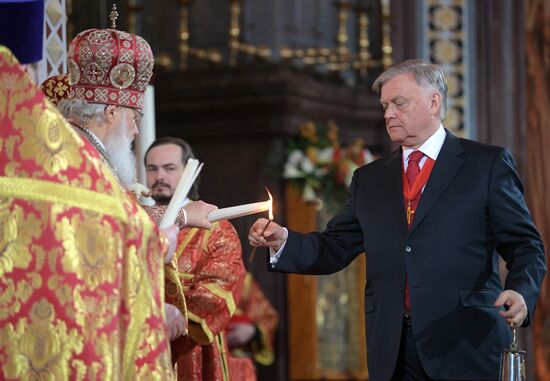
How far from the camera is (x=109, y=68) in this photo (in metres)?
4.49

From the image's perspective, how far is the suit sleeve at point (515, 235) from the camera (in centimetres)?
457

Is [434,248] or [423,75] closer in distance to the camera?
[434,248]

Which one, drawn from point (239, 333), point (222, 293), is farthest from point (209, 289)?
point (239, 333)

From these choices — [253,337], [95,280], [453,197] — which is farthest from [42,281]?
[253,337]

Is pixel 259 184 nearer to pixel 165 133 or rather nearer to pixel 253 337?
pixel 165 133

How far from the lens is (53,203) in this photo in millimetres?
3549

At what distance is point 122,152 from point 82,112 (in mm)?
209

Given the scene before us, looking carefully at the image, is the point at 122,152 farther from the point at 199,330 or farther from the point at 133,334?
the point at 199,330

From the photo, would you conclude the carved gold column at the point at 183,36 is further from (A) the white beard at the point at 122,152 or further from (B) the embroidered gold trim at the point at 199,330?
(A) the white beard at the point at 122,152

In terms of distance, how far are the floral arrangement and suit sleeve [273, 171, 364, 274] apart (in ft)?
14.1

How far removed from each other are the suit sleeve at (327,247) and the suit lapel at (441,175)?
14.1 inches

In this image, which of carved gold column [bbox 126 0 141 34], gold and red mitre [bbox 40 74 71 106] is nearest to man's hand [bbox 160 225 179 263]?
gold and red mitre [bbox 40 74 71 106]

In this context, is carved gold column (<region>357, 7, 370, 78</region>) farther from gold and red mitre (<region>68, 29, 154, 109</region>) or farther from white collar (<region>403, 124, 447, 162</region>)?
gold and red mitre (<region>68, 29, 154, 109</region>)

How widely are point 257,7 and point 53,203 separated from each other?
6764 mm
